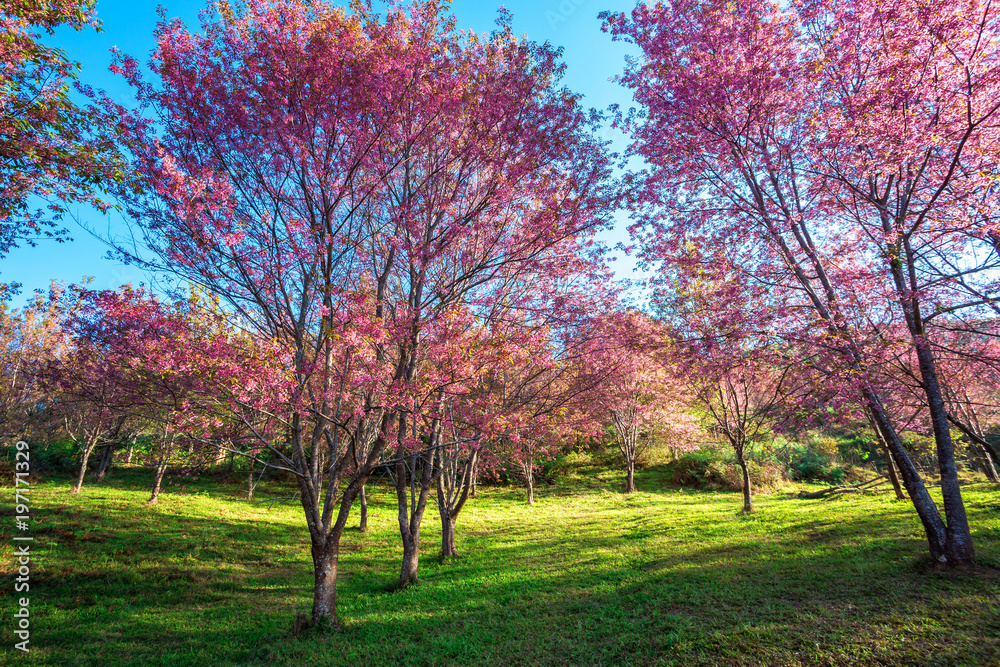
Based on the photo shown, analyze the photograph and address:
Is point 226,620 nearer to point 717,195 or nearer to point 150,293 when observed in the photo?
point 150,293

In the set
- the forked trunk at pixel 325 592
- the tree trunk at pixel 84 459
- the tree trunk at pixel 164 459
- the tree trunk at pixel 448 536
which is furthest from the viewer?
the tree trunk at pixel 84 459

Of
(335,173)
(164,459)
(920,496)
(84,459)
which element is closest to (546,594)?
(920,496)

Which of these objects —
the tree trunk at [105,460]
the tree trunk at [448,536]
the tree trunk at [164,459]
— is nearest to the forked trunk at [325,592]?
the tree trunk at [448,536]

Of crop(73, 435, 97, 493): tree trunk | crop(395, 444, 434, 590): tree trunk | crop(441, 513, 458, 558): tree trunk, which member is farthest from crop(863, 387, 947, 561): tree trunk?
crop(73, 435, 97, 493): tree trunk

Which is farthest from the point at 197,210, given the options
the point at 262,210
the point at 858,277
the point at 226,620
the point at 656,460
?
the point at 656,460

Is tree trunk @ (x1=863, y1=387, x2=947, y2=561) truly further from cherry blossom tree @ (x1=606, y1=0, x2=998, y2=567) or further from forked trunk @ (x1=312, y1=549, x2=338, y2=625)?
forked trunk @ (x1=312, y1=549, x2=338, y2=625)

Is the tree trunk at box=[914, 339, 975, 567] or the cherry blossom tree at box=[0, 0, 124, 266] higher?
the cherry blossom tree at box=[0, 0, 124, 266]

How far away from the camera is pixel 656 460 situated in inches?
1216

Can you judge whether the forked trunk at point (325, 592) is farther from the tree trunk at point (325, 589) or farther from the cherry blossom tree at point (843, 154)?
the cherry blossom tree at point (843, 154)

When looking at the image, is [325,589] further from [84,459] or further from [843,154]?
[84,459]

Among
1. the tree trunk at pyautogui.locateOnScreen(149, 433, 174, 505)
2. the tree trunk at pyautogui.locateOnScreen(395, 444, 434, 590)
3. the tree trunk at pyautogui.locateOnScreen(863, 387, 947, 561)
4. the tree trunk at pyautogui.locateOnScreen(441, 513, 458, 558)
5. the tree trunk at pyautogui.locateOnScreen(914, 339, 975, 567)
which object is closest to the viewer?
the tree trunk at pyautogui.locateOnScreen(914, 339, 975, 567)

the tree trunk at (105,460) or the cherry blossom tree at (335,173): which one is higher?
the cherry blossom tree at (335,173)

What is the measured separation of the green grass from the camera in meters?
5.40

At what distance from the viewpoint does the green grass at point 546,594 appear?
17.7 ft
